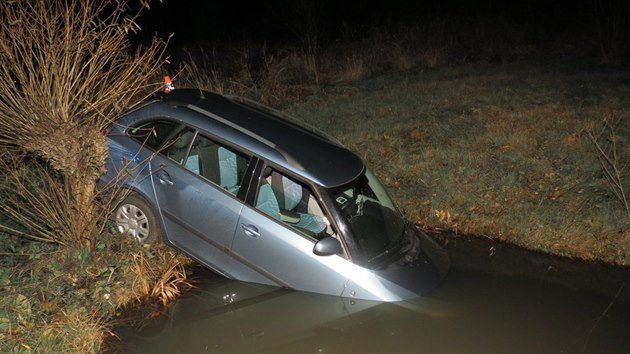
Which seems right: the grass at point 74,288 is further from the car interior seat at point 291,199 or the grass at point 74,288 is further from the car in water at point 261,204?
the car interior seat at point 291,199

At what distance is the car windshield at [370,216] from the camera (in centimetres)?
595

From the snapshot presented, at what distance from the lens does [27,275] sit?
6.17m

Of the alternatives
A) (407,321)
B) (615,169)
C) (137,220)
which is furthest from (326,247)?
(615,169)

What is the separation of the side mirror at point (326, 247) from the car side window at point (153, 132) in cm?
206

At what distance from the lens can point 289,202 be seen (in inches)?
244

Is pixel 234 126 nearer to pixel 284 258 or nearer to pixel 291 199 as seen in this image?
pixel 291 199

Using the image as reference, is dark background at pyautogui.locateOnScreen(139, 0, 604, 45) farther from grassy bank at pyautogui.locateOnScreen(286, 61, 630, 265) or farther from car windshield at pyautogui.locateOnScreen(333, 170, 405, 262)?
car windshield at pyautogui.locateOnScreen(333, 170, 405, 262)

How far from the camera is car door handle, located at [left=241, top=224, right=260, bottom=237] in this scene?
5.97 m

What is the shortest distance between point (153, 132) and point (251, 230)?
1.60 metres

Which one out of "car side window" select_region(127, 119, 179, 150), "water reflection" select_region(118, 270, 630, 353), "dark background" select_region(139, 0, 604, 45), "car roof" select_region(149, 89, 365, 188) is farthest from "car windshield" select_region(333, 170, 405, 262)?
"dark background" select_region(139, 0, 604, 45)

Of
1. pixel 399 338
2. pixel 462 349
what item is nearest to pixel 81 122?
pixel 399 338

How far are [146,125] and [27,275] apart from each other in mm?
1911

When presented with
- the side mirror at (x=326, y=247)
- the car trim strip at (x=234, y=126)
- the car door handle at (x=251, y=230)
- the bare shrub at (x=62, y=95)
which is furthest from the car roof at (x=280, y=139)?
the bare shrub at (x=62, y=95)

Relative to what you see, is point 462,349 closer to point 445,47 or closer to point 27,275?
point 27,275
